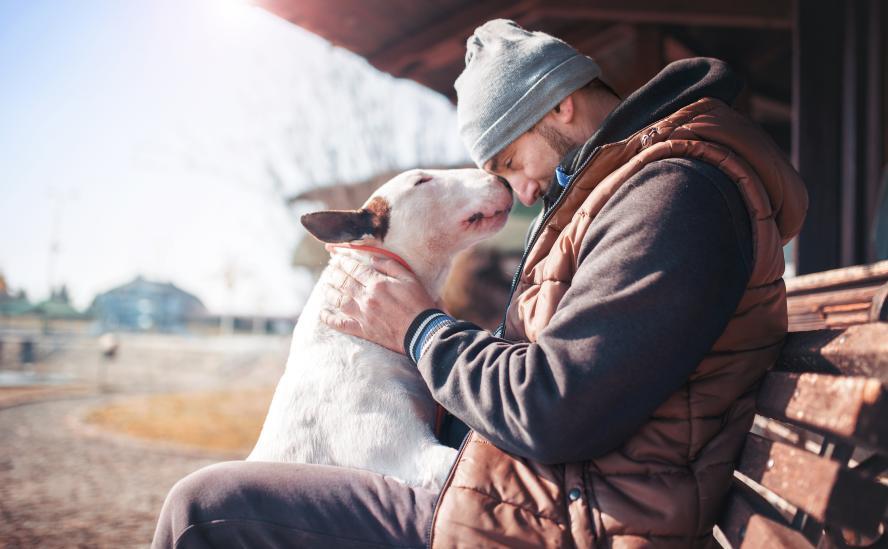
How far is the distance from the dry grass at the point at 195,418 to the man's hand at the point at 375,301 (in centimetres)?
619

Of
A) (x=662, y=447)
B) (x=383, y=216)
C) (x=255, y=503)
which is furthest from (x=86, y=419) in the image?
(x=662, y=447)

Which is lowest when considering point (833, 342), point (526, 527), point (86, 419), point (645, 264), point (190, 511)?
point (86, 419)

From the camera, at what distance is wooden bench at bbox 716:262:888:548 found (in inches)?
35.3

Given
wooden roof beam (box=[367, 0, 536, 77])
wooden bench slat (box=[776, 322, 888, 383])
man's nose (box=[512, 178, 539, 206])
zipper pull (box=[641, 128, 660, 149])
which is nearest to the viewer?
wooden bench slat (box=[776, 322, 888, 383])

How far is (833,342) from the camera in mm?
1100

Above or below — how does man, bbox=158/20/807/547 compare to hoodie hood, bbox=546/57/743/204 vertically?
below

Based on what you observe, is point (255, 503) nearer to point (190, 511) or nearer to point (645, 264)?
point (190, 511)

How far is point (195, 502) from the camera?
156cm

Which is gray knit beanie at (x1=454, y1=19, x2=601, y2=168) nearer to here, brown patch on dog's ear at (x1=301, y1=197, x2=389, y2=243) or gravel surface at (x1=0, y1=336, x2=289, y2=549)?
brown patch on dog's ear at (x1=301, y1=197, x2=389, y2=243)

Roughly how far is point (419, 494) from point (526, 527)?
0.37 meters

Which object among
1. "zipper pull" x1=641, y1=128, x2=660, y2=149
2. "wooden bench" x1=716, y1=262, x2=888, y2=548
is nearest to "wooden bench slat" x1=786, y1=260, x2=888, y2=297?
"wooden bench" x1=716, y1=262, x2=888, y2=548

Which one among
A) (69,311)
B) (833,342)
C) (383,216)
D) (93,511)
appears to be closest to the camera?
(833,342)

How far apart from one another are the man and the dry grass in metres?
6.72

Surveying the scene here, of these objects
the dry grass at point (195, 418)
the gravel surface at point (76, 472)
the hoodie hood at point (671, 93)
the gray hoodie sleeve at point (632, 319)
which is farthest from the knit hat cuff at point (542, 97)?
the dry grass at point (195, 418)
